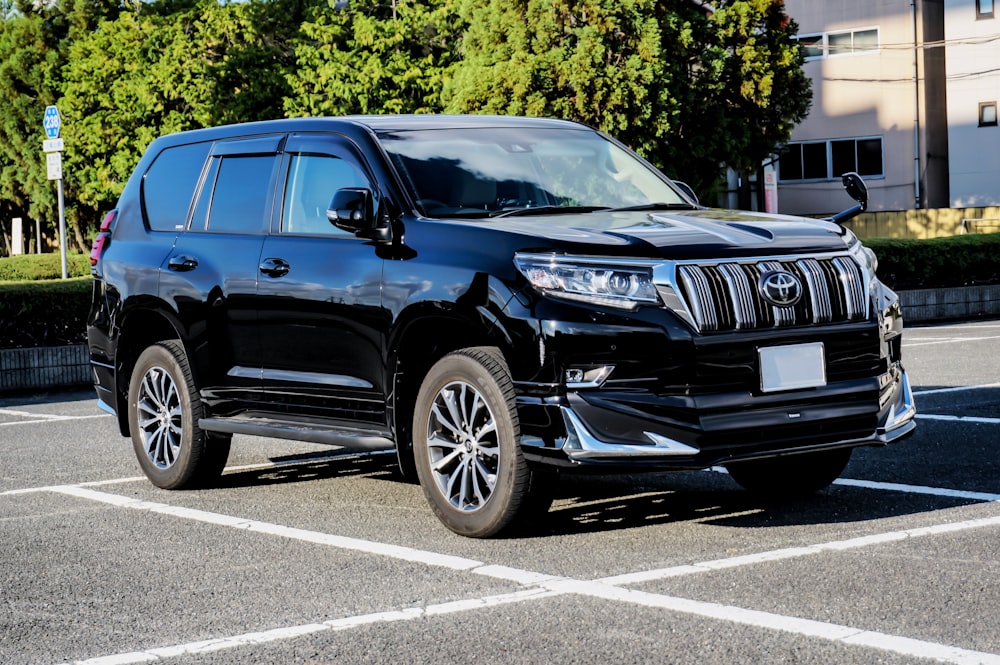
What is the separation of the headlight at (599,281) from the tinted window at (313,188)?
1.57m

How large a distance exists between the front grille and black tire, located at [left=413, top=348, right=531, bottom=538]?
0.86m

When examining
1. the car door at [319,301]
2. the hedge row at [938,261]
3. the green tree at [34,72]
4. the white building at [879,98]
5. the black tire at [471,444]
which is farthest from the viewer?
the green tree at [34,72]

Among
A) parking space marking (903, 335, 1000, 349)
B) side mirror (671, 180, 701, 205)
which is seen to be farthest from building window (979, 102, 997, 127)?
side mirror (671, 180, 701, 205)

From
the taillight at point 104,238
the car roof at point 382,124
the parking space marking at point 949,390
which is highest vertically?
the car roof at point 382,124

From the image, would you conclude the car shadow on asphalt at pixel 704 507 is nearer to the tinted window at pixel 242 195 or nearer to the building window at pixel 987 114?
the tinted window at pixel 242 195

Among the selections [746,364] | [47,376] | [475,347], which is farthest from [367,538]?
[47,376]

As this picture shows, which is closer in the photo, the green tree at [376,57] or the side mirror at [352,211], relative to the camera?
the side mirror at [352,211]

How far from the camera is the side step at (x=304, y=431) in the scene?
23.1 feet

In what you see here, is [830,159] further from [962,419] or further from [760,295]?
[760,295]

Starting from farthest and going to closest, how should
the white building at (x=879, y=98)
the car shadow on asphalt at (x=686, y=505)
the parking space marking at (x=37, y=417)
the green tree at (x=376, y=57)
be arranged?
the white building at (x=879, y=98)
the green tree at (x=376, y=57)
the parking space marking at (x=37, y=417)
the car shadow on asphalt at (x=686, y=505)

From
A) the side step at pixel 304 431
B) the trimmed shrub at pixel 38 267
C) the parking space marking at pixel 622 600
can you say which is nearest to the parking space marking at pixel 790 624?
the parking space marking at pixel 622 600

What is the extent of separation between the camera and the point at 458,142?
7.50 meters

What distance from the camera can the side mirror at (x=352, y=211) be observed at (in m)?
6.88

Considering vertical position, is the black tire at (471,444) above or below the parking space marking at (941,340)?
above
